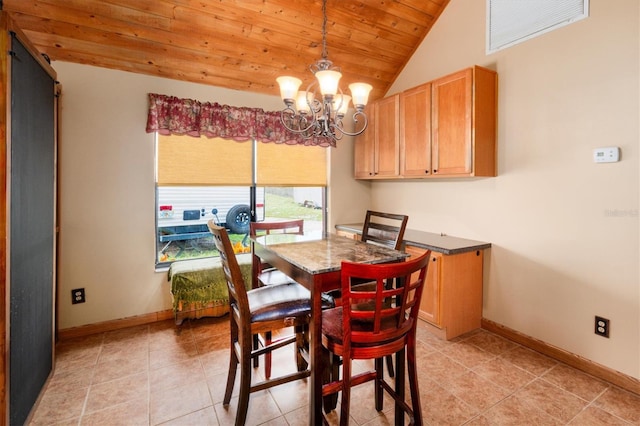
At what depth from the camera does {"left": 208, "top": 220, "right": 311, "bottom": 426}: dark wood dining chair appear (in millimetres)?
1618

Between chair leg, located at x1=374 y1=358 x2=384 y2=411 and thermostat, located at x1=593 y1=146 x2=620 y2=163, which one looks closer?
chair leg, located at x1=374 y1=358 x2=384 y2=411

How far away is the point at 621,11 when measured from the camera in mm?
2068

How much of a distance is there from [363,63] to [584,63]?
6.54ft

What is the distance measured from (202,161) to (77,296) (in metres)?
1.64

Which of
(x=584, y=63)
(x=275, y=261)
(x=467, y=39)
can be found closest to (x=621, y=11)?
(x=584, y=63)

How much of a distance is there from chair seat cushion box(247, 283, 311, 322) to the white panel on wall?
269cm

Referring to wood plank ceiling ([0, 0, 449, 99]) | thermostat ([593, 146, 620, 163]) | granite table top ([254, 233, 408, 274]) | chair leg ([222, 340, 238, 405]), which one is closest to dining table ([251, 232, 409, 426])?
granite table top ([254, 233, 408, 274])

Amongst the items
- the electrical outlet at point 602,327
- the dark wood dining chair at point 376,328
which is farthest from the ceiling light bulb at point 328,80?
the electrical outlet at point 602,327

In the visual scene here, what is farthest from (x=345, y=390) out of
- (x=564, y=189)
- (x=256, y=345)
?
(x=564, y=189)

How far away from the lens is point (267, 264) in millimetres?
2695

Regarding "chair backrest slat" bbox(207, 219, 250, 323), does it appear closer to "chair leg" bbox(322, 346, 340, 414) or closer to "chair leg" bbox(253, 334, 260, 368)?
"chair leg" bbox(322, 346, 340, 414)

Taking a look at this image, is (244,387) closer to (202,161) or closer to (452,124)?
(202,161)

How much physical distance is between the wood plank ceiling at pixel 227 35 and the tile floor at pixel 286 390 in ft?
8.12

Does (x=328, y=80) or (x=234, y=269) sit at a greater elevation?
(x=328, y=80)
